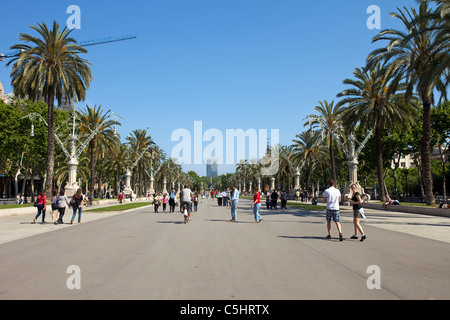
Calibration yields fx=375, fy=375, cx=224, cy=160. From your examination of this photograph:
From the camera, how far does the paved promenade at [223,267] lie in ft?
17.3

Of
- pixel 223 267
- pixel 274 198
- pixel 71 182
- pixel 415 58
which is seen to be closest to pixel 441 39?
pixel 415 58

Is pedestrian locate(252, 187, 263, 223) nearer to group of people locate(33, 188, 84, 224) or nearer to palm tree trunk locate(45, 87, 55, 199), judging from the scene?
group of people locate(33, 188, 84, 224)

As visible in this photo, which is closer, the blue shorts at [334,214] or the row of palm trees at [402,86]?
the blue shorts at [334,214]

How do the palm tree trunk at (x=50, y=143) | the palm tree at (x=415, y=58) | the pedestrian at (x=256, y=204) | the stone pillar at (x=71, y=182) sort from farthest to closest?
the stone pillar at (x=71, y=182) < the palm tree trunk at (x=50, y=143) < the palm tree at (x=415, y=58) < the pedestrian at (x=256, y=204)

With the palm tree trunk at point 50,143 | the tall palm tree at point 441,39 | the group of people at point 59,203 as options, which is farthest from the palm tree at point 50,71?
the tall palm tree at point 441,39

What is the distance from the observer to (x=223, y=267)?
696 cm

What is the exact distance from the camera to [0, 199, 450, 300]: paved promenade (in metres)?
5.27

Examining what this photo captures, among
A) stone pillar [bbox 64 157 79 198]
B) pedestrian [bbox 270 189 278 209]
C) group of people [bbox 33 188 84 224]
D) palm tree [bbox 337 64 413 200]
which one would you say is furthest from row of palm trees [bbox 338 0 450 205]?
stone pillar [bbox 64 157 79 198]

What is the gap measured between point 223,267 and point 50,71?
27.8 metres

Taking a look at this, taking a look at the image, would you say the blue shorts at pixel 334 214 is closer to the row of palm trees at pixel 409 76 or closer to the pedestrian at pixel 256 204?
the pedestrian at pixel 256 204

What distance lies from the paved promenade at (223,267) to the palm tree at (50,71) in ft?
69.0

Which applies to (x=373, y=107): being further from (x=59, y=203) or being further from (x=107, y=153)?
(x=107, y=153)

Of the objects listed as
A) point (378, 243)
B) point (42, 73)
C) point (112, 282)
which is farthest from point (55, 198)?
point (42, 73)
